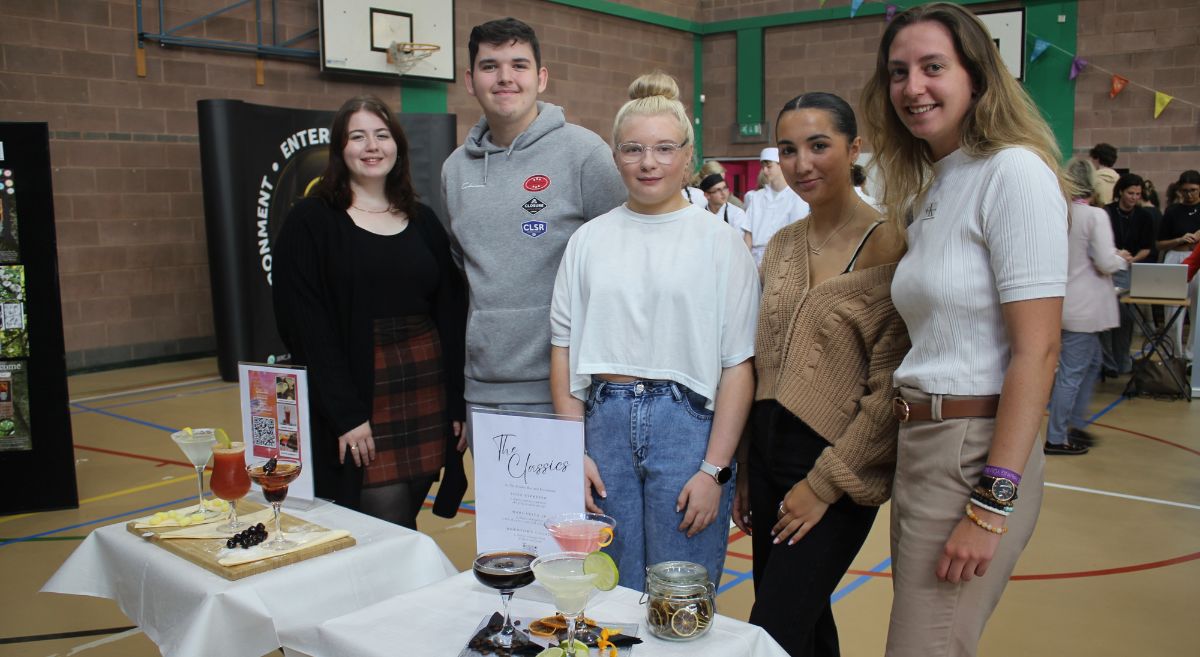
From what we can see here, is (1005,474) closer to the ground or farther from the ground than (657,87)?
closer to the ground

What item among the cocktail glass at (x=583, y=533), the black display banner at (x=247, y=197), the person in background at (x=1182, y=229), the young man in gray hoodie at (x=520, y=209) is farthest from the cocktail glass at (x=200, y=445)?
the person in background at (x=1182, y=229)

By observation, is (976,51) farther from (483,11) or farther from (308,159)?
(483,11)

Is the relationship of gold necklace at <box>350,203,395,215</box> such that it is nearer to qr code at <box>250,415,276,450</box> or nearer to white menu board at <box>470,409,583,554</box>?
qr code at <box>250,415,276,450</box>

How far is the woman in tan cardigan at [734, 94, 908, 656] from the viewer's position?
1.76 metres

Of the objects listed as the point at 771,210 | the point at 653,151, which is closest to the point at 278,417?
the point at 653,151

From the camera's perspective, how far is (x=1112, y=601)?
3.15m

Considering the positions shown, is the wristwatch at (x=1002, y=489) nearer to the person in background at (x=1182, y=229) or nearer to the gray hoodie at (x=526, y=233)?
the gray hoodie at (x=526, y=233)

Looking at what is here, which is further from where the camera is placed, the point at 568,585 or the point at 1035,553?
the point at 1035,553

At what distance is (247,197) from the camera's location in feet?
22.7

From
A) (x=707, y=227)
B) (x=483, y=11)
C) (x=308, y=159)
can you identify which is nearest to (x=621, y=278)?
(x=707, y=227)

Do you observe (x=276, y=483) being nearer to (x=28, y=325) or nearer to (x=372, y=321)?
(x=372, y=321)

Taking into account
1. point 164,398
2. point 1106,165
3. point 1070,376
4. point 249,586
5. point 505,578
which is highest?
point 1106,165

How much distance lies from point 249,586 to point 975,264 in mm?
1379

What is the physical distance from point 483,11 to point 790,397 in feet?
30.5
